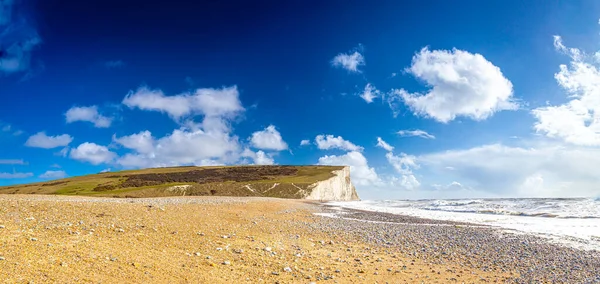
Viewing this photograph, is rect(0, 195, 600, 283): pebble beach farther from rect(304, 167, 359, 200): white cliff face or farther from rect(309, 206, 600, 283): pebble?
rect(304, 167, 359, 200): white cliff face

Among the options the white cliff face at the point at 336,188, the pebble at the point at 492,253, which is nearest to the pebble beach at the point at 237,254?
the pebble at the point at 492,253

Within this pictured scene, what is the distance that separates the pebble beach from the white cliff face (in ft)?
235

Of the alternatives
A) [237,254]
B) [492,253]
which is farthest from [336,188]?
[237,254]

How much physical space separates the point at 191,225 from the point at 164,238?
3516mm

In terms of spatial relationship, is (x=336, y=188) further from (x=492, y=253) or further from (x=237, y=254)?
(x=237, y=254)

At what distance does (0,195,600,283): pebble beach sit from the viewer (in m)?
9.55

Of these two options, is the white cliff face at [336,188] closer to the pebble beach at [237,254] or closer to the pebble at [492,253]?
the pebble at [492,253]

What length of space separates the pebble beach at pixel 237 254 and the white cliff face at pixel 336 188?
71.7 metres

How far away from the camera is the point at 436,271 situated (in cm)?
1233

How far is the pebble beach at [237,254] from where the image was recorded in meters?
9.55

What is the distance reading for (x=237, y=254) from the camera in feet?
41.4

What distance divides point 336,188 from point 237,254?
102776 mm

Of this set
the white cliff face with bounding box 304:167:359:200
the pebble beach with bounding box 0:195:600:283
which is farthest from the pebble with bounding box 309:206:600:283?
the white cliff face with bounding box 304:167:359:200

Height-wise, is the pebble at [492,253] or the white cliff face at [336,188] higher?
the white cliff face at [336,188]
